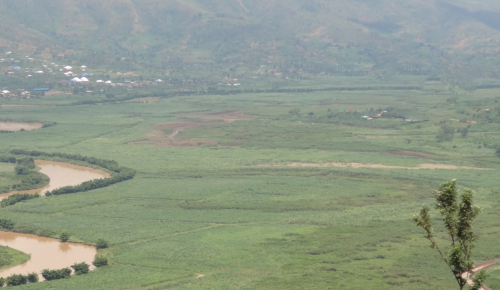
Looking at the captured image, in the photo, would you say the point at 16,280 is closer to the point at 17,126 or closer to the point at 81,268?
the point at 81,268

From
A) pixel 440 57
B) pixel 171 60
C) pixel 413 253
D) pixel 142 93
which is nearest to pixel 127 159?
pixel 413 253

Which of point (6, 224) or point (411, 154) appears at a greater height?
point (411, 154)

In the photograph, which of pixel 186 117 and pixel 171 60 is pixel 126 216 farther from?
pixel 171 60

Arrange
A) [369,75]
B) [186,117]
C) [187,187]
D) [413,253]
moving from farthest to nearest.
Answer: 1. [369,75]
2. [186,117]
3. [187,187]
4. [413,253]

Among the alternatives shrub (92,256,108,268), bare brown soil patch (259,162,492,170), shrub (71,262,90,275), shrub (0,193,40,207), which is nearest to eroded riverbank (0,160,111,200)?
shrub (0,193,40,207)

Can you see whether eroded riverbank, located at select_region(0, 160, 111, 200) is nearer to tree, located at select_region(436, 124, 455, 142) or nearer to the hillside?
tree, located at select_region(436, 124, 455, 142)


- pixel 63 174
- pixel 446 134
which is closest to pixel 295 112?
pixel 446 134
